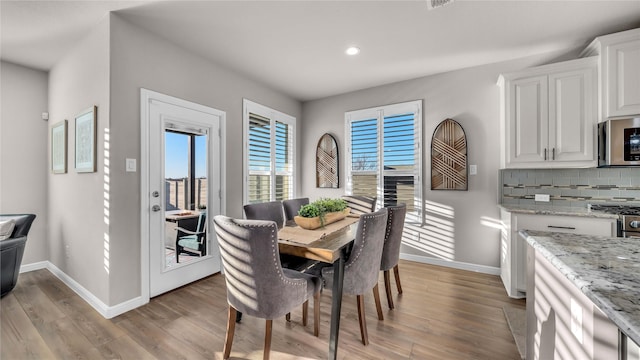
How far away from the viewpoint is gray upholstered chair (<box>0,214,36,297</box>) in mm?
2512

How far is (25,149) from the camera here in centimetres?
328

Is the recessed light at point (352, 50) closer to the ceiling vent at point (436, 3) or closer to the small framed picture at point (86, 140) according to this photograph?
the ceiling vent at point (436, 3)

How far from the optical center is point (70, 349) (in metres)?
1.83

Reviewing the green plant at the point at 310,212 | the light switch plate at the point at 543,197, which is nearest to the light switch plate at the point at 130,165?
the green plant at the point at 310,212

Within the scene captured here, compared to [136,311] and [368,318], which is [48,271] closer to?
[136,311]

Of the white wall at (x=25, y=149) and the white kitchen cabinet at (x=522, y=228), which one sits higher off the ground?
the white wall at (x=25, y=149)

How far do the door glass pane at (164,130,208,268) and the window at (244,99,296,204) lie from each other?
2.13 ft

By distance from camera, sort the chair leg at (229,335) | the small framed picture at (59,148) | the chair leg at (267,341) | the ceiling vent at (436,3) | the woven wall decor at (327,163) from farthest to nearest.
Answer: the woven wall decor at (327,163) < the small framed picture at (59,148) < the ceiling vent at (436,3) < the chair leg at (229,335) < the chair leg at (267,341)

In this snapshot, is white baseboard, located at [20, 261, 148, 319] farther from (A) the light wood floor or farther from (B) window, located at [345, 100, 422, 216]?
(B) window, located at [345, 100, 422, 216]

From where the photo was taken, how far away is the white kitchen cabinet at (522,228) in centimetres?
225

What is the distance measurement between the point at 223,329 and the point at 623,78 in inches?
160

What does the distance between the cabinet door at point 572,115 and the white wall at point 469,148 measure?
55 centimetres

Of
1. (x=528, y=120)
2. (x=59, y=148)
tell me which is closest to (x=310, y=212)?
(x=528, y=120)

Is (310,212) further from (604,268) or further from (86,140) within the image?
(86,140)
